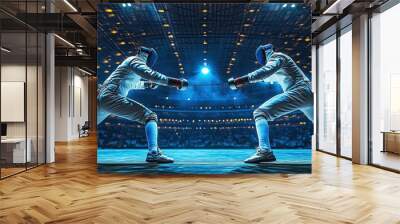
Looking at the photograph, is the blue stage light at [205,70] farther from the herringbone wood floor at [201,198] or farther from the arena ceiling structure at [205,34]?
the herringbone wood floor at [201,198]

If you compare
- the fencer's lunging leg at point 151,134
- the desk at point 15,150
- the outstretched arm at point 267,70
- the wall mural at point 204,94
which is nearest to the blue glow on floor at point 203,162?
the wall mural at point 204,94

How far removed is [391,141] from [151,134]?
4.90m

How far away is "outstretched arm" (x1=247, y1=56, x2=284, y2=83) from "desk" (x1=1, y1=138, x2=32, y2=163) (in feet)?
16.0

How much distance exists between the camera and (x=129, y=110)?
6977 mm

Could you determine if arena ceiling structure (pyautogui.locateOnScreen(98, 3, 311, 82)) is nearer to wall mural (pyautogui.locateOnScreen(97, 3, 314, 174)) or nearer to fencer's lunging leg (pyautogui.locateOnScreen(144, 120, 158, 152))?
wall mural (pyautogui.locateOnScreen(97, 3, 314, 174))

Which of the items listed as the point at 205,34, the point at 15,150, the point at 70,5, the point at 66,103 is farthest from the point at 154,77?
the point at 66,103

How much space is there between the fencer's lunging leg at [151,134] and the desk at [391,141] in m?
4.73

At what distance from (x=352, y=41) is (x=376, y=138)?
2.34 m

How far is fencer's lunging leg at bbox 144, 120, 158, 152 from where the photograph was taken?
22.7 ft

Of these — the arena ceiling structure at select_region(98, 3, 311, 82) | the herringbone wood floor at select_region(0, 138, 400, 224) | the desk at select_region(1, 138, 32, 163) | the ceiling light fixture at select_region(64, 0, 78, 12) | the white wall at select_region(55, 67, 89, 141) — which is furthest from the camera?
the white wall at select_region(55, 67, 89, 141)

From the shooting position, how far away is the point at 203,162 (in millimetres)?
6965

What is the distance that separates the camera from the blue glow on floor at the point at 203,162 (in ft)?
22.8

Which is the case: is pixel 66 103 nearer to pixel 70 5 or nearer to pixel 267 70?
pixel 70 5

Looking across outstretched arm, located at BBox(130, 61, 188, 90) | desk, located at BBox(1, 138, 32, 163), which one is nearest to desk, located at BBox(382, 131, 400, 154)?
outstretched arm, located at BBox(130, 61, 188, 90)
